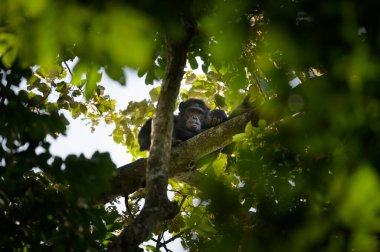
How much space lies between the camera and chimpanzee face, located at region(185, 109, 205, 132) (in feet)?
26.2

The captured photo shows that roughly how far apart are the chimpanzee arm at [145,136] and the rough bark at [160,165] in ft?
10.3

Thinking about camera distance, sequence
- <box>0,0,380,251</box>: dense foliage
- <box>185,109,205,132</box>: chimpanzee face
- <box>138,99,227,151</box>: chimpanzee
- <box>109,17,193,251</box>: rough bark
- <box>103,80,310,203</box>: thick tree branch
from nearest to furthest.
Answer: <box>0,0,380,251</box>: dense foliage, <box>109,17,193,251</box>: rough bark, <box>103,80,310,203</box>: thick tree branch, <box>138,99,227,151</box>: chimpanzee, <box>185,109,205,132</box>: chimpanzee face

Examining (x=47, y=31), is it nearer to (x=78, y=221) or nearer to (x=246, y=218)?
(x=78, y=221)

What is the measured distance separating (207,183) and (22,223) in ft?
4.36

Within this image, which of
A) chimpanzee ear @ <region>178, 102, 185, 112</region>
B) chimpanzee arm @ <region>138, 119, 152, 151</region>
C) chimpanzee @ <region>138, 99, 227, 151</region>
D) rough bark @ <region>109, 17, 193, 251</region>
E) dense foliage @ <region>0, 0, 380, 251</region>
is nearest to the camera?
dense foliage @ <region>0, 0, 380, 251</region>

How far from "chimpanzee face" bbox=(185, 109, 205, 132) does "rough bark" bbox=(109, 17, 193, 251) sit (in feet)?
14.3

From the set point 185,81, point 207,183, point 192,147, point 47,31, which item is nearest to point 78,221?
point 207,183

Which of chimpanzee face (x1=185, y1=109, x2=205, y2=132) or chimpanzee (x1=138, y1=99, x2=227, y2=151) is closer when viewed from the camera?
chimpanzee (x1=138, y1=99, x2=227, y2=151)

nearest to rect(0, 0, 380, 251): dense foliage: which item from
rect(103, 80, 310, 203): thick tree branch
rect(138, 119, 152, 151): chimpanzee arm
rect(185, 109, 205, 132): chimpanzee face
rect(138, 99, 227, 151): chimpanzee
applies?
rect(103, 80, 310, 203): thick tree branch

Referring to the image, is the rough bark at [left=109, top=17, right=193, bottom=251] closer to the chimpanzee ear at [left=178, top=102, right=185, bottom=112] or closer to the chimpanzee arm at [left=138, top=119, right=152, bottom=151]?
the chimpanzee arm at [left=138, top=119, right=152, bottom=151]

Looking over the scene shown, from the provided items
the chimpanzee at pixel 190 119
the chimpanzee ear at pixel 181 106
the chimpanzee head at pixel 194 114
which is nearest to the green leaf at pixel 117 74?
the chimpanzee at pixel 190 119

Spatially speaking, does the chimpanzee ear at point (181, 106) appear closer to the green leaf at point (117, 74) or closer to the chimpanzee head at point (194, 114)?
the chimpanzee head at point (194, 114)

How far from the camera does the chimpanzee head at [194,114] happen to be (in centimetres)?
801

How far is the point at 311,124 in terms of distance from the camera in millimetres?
2092
